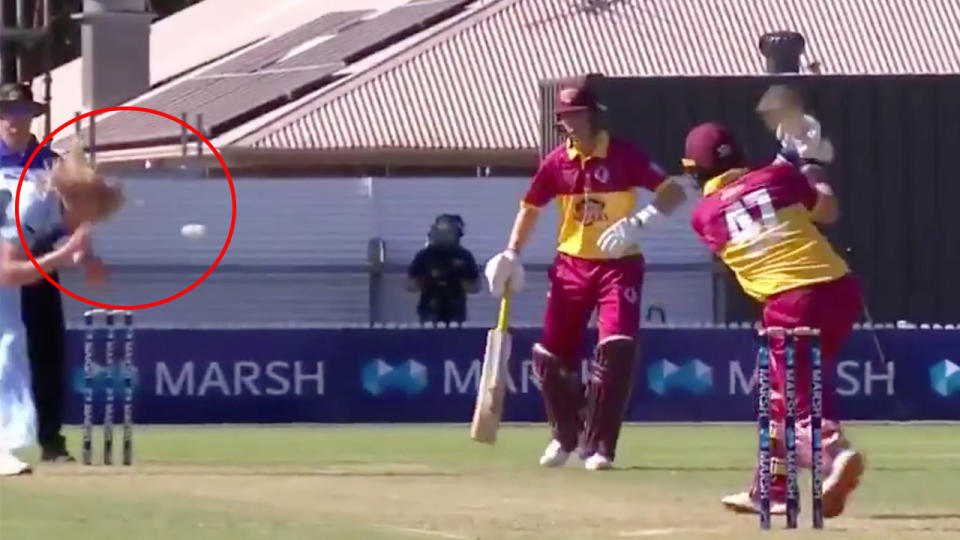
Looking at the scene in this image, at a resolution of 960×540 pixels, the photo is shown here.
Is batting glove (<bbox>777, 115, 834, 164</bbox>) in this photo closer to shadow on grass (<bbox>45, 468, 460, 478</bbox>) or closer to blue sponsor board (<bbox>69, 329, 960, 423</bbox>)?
shadow on grass (<bbox>45, 468, 460, 478</bbox>)

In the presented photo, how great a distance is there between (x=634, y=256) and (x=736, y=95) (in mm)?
14555

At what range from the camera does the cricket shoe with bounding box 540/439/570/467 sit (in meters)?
15.1

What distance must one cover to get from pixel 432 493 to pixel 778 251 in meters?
2.20

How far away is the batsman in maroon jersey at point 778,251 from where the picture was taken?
11.9 m

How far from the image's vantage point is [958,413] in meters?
21.0

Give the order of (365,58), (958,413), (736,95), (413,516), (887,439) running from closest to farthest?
(413,516) → (887,439) → (958,413) → (736,95) → (365,58)

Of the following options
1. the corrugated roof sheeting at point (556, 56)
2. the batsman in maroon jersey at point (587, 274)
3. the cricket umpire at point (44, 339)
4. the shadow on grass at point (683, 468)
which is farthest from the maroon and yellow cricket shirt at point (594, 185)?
the corrugated roof sheeting at point (556, 56)

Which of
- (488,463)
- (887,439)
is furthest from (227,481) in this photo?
(887,439)

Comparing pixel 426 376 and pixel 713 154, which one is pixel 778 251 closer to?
pixel 713 154

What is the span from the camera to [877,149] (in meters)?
30.0

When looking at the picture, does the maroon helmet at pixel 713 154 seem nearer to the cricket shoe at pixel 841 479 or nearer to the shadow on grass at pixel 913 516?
the cricket shoe at pixel 841 479

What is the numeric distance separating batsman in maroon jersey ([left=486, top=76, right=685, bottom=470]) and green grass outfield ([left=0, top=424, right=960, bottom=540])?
1.20ft

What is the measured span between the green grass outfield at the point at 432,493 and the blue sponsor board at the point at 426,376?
7.65 ft

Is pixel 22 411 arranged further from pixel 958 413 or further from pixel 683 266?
pixel 683 266
